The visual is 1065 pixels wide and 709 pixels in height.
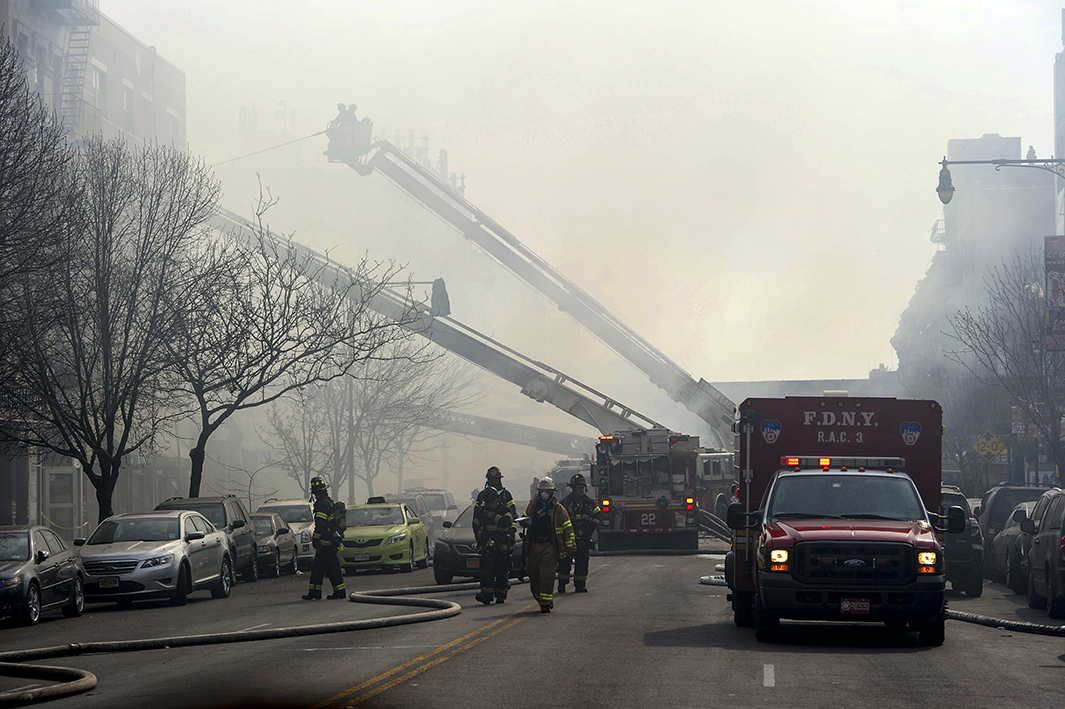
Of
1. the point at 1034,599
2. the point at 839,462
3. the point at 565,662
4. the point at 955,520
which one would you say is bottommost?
the point at 1034,599

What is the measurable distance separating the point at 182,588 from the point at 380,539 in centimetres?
700

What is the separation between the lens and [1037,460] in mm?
41500

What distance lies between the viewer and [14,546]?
18328 mm

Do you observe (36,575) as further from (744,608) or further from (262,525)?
(262,525)

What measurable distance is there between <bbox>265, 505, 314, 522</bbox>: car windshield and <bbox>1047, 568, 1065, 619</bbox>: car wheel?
1866 centimetres

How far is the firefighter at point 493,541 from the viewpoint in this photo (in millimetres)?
18000

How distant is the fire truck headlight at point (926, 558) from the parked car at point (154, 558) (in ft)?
40.3

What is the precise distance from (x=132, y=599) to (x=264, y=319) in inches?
410

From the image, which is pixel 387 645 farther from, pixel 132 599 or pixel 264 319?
pixel 264 319

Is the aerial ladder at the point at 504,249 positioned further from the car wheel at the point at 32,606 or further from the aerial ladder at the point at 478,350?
the car wheel at the point at 32,606

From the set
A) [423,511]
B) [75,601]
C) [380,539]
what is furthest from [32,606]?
[423,511]

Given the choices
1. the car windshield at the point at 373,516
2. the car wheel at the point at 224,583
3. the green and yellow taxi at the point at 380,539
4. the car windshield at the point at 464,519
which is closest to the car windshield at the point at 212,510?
the car wheel at the point at 224,583

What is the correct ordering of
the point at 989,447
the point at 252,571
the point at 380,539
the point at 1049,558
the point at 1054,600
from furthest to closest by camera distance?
the point at 989,447 → the point at 380,539 → the point at 252,571 → the point at 1049,558 → the point at 1054,600

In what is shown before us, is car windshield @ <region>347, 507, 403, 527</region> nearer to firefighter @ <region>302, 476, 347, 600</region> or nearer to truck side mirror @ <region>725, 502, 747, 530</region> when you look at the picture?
firefighter @ <region>302, 476, 347, 600</region>
